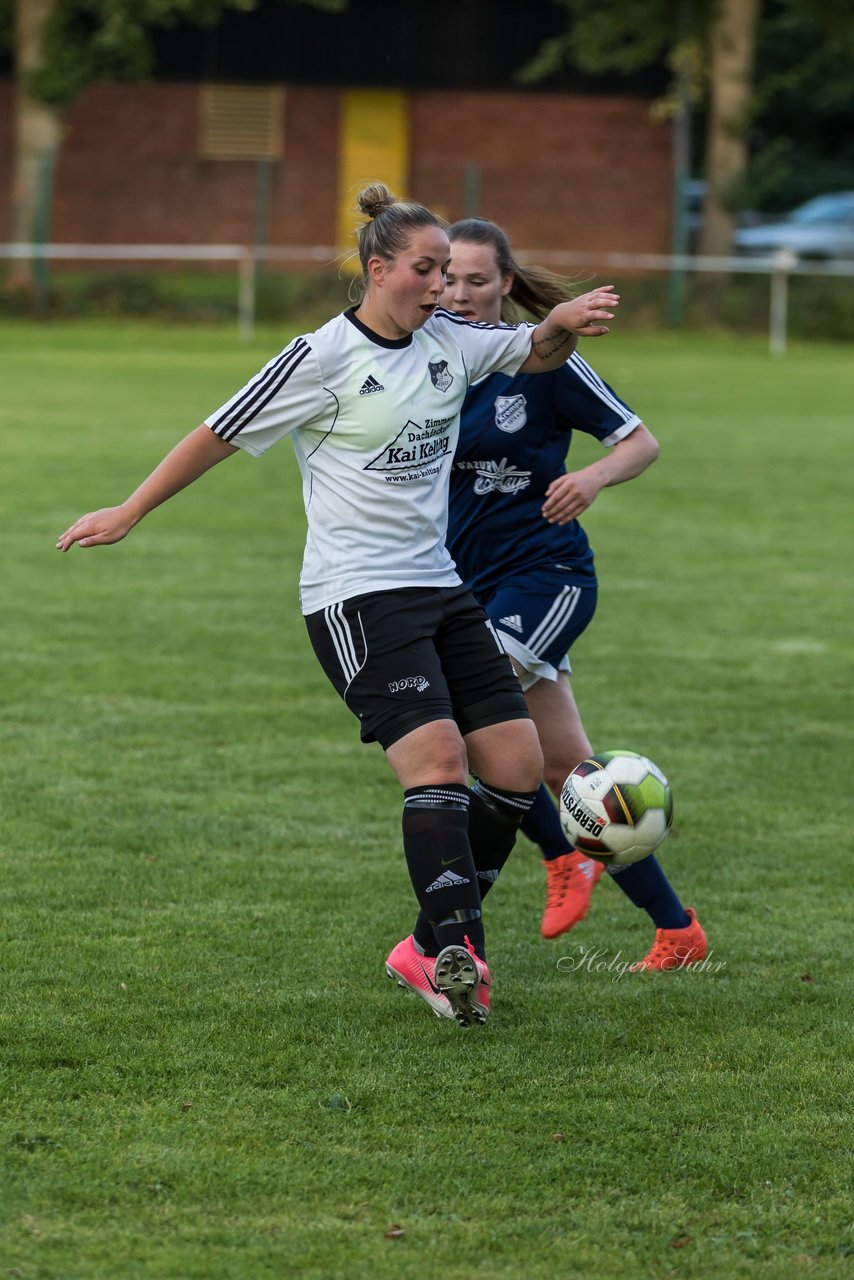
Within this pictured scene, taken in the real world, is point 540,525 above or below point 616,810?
above

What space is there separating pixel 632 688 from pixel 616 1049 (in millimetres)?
4100

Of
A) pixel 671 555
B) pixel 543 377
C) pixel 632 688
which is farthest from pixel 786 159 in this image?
pixel 543 377

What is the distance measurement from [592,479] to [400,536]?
2.07ft

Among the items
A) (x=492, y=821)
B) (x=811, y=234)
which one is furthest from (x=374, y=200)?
(x=811, y=234)

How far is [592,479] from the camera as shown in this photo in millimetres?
4883

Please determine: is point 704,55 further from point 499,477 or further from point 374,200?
point 374,200

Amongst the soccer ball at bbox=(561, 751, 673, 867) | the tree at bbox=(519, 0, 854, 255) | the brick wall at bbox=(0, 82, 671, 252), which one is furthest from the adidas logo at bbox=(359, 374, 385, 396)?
the brick wall at bbox=(0, 82, 671, 252)

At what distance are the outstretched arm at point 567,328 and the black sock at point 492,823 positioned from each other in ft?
3.68

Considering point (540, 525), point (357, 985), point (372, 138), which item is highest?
point (372, 138)

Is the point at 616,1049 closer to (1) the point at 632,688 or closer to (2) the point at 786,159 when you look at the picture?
(1) the point at 632,688

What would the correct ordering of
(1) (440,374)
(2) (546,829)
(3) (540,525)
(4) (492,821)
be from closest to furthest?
(1) (440,374), (4) (492,821), (3) (540,525), (2) (546,829)

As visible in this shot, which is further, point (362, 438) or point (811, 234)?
point (811, 234)

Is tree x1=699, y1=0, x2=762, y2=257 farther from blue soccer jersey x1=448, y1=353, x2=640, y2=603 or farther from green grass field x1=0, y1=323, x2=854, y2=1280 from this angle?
blue soccer jersey x1=448, y1=353, x2=640, y2=603

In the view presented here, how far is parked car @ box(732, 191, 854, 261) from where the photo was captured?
32.7 meters
